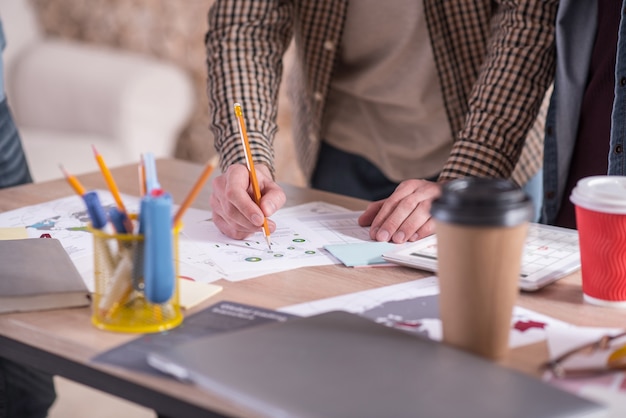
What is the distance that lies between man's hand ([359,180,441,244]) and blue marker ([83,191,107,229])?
0.41m

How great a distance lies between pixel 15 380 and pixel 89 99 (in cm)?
188

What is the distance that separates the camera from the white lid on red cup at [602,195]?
0.83m

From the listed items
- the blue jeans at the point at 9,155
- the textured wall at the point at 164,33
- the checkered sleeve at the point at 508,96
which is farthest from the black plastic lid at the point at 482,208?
the textured wall at the point at 164,33

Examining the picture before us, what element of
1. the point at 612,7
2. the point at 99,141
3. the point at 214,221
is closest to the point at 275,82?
the point at 214,221

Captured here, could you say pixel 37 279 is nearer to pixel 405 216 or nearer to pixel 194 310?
pixel 194 310

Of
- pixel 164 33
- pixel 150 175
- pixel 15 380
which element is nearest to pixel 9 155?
pixel 15 380

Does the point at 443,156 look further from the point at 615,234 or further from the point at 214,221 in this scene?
the point at 615,234

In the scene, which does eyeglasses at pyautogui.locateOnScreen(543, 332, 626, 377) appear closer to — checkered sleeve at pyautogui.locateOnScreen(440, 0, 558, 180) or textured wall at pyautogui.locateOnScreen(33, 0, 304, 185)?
checkered sleeve at pyautogui.locateOnScreen(440, 0, 558, 180)

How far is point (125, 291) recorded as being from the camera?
2.68 ft

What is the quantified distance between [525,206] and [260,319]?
0.94ft

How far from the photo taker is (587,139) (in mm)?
1379

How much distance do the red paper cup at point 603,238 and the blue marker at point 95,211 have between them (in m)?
0.48

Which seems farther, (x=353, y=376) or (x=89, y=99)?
(x=89, y=99)

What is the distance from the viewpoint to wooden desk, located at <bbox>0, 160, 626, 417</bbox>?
0.70 m
